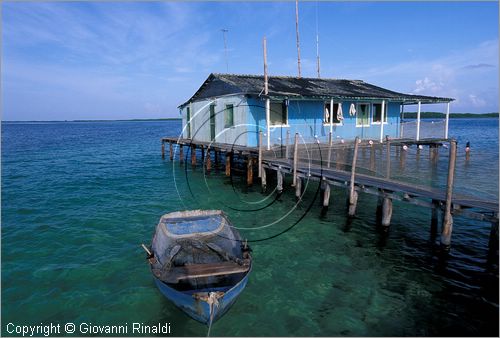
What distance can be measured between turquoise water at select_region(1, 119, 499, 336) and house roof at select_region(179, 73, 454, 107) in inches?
246

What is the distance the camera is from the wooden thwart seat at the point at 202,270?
777cm

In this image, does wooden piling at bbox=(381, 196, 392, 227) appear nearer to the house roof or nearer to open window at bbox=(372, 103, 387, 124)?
the house roof

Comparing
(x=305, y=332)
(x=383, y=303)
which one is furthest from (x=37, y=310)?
(x=383, y=303)

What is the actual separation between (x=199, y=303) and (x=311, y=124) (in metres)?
17.3

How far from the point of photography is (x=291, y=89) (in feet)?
74.9

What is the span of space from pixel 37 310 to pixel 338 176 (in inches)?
459

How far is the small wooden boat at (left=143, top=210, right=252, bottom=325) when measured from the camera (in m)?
7.35

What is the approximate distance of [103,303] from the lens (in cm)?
909

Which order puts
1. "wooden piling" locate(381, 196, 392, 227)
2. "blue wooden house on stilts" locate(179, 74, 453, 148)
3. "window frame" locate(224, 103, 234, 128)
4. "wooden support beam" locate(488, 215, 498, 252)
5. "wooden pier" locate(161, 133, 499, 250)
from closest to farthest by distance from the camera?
"wooden support beam" locate(488, 215, 498, 252), "wooden pier" locate(161, 133, 499, 250), "wooden piling" locate(381, 196, 392, 227), "blue wooden house on stilts" locate(179, 74, 453, 148), "window frame" locate(224, 103, 234, 128)

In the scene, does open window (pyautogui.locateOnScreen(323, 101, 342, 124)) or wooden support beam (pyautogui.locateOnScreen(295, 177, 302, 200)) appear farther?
open window (pyautogui.locateOnScreen(323, 101, 342, 124))

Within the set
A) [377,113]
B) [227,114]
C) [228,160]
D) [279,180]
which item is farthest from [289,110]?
[377,113]

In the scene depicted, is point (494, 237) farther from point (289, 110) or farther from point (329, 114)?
point (329, 114)

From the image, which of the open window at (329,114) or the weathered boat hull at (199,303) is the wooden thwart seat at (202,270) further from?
the open window at (329,114)

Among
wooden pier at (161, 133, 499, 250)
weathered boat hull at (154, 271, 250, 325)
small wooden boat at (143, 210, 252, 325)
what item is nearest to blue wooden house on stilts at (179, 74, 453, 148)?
wooden pier at (161, 133, 499, 250)
